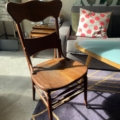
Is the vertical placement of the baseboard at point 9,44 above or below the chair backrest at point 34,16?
below

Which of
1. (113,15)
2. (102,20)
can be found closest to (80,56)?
(102,20)

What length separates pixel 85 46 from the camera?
4.46 feet

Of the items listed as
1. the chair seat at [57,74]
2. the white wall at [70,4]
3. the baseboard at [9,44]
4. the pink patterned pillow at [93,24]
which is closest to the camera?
the chair seat at [57,74]

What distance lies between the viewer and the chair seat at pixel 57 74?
111cm

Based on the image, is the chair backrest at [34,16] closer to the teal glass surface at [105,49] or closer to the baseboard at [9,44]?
the teal glass surface at [105,49]

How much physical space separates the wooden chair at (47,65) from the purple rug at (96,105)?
0.15 metres

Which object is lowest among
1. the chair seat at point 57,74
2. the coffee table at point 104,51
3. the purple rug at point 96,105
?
the purple rug at point 96,105

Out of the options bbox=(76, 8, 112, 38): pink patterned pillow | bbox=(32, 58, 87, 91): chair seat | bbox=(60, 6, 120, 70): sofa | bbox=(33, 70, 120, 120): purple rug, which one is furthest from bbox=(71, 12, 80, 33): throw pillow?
bbox=(32, 58, 87, 91): chair seat

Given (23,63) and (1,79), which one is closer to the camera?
(1,79)

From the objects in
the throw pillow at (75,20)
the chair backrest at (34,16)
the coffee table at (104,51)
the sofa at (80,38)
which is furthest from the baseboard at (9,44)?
the coffee table at (104,51)

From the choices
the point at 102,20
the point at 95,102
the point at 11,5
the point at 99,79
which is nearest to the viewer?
the point at 11,5

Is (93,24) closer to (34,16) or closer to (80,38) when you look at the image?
(80,38)

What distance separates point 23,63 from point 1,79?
1.42 feet

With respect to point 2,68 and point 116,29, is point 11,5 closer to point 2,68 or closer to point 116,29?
point 2,68
